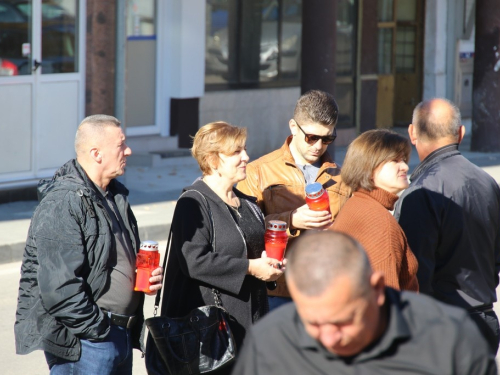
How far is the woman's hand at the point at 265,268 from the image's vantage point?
3.91 meters

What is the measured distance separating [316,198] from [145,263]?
856 millimetres

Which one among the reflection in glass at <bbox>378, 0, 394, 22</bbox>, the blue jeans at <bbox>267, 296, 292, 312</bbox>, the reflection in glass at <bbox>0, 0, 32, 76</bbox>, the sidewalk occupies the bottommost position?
the sidewalk

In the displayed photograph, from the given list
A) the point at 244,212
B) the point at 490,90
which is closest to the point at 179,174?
the point at 490,90

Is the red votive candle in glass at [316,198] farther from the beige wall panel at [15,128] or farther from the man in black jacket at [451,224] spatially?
the beige wall panel at [15,128]

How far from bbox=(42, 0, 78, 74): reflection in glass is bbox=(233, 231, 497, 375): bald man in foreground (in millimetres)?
9181

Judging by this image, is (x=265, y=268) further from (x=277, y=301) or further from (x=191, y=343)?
(x=277, y=301)

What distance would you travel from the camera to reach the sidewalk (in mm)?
8780

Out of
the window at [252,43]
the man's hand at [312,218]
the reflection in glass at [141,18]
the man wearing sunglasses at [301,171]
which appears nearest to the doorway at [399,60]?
the window at [252,43]

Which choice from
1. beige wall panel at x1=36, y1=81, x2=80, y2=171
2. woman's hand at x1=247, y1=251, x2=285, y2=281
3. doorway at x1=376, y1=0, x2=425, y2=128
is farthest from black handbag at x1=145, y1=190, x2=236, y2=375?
doorway at x1=376, y1=0, x2=425, y2=128

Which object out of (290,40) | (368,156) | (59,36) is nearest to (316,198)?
(368,156)

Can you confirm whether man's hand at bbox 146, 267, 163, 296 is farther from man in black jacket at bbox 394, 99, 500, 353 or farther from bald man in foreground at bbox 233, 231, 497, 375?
bald man in foreground at bbox 233, 231, 497, 375

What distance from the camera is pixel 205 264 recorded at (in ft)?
12.6

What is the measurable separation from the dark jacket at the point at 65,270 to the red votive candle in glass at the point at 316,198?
0.93 m

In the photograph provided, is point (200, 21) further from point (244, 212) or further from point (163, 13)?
point (244, 212)
